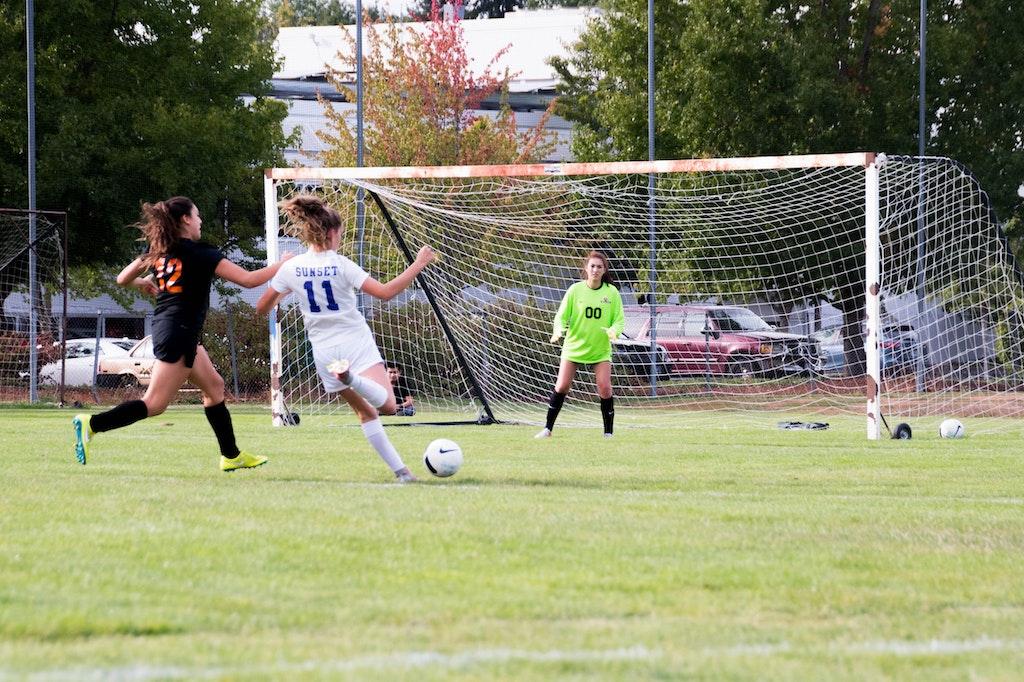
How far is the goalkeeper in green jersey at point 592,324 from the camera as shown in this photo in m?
14.6

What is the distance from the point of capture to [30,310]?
23.6 metres

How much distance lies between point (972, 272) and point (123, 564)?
15154 millimetres

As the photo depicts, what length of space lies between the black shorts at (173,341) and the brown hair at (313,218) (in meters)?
0.99

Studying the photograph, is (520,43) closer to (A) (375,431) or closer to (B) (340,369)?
(A) (375,431)

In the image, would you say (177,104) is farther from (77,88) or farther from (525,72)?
(525,72)

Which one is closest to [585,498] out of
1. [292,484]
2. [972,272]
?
[292,484]

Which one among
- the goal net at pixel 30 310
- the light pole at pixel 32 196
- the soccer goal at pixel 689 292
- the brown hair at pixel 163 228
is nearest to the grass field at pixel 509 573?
the brown hair at pixel 163 228

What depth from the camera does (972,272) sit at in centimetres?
1866

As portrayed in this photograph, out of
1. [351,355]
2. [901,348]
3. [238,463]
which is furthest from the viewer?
[901,348]

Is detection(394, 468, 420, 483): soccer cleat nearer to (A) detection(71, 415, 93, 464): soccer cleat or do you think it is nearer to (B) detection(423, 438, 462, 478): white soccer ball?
(B) detection(423, 438, 462, 478): white soccer ball

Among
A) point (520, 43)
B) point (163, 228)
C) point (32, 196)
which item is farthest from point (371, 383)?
point (520, 43)

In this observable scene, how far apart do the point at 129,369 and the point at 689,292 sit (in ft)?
34.6

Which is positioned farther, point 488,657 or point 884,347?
point 884,347

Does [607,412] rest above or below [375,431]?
below
